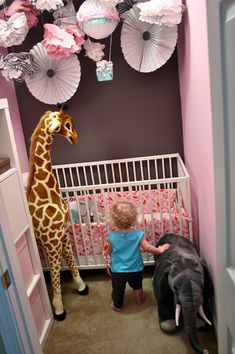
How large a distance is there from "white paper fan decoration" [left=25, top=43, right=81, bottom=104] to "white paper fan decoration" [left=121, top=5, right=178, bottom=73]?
14.8 inches

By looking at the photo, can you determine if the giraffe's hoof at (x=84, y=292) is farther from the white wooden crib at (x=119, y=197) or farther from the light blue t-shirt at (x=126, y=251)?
the light blue t-shirt at (x=126, y=251)

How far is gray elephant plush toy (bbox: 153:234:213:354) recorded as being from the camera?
161 centimetres

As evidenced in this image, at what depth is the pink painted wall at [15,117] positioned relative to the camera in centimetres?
246

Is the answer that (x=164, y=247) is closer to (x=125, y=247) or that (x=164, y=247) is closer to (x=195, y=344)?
(x=125, y=247)

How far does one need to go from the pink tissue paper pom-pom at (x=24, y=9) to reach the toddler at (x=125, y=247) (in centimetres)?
133

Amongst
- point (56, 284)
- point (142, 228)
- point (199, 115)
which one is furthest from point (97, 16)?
point (56, 284)

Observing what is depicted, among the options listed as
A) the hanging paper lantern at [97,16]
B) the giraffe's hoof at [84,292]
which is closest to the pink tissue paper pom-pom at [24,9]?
the hanging paper lantern at [97,16]

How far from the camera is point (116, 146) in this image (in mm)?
2727

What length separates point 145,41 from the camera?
2100 mm

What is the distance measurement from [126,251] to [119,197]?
62 cm

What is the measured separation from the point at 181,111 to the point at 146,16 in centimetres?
90

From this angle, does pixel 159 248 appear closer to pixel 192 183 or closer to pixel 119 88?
pixel 192 183

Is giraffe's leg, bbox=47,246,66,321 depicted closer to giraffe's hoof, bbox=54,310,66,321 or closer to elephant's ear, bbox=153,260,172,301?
A: giraffe's hoof, bbox=54,310,66,321

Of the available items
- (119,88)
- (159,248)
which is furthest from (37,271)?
(119,88)
